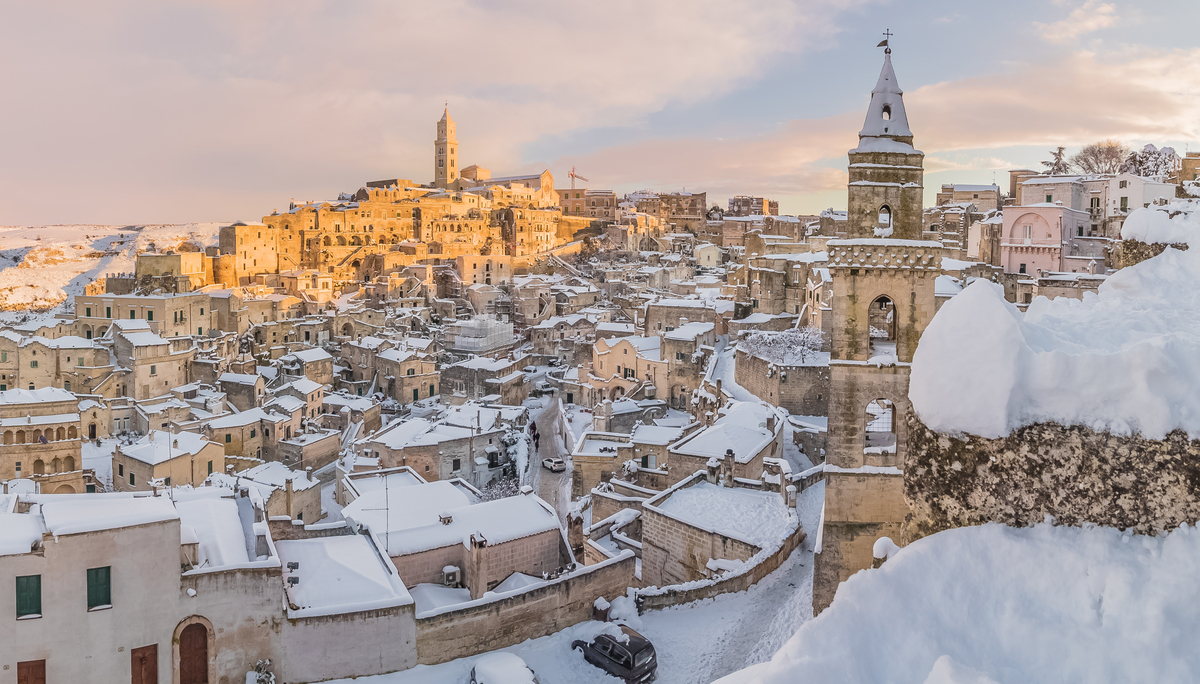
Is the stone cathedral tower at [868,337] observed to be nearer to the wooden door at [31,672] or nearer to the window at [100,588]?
the window at [100,588]

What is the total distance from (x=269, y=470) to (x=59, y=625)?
1884cm

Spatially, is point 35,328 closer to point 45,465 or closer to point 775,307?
point 45,465

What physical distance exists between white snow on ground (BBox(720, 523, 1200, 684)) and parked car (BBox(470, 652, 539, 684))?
9172 millimetres

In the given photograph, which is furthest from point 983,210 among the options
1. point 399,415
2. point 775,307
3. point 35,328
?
point 35,328

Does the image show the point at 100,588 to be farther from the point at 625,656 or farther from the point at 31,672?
the point at 625,656

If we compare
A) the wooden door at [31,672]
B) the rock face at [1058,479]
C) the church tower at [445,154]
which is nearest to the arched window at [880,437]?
the rock face at [1058,479]

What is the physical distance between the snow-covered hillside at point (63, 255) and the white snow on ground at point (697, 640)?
50.1 meters

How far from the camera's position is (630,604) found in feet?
49.6

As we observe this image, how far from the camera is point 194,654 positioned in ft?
40.0

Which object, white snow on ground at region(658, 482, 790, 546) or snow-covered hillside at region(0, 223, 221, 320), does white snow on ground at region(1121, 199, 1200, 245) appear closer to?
white snow on ground at region(658, 482, 790, 546)

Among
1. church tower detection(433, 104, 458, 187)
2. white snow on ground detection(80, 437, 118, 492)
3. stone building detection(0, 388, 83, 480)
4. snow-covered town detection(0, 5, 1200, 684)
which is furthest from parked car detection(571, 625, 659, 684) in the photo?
church tower detection(433, 104, 458, 187)

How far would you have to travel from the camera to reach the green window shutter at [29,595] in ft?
36.8

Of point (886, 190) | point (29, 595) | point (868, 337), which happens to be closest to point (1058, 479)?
point (868, 337)

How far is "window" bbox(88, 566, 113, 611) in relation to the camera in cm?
1155
